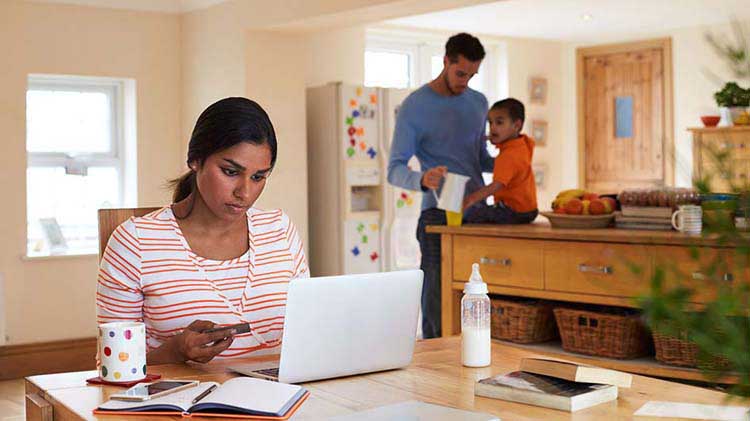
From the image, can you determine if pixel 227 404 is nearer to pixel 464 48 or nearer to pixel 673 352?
pixel 673 352

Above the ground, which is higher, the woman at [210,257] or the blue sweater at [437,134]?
the blue sweater at [437,134]

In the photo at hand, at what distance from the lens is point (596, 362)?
3.31m

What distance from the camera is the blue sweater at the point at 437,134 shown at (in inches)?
163

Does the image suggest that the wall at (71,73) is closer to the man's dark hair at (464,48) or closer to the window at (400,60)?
the window at (400,60)

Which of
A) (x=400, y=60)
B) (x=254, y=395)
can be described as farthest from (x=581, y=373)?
(x=400, y=60)

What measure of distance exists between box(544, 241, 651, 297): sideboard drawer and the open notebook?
1.81m

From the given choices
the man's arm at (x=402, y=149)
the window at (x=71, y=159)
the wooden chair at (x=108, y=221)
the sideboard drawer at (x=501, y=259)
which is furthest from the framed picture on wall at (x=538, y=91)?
the wooden chair at (x=108, y=221)

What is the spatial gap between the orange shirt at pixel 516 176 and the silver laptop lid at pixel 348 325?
7.03 ft

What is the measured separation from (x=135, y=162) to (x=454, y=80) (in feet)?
8.84

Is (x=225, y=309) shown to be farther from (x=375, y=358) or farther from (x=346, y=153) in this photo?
(x=346, y=153)

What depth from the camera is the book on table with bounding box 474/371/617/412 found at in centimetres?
159

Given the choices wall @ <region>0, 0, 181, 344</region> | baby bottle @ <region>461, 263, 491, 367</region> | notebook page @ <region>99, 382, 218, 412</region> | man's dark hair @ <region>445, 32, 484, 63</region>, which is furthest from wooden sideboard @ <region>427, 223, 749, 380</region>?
wall @ <region>0, 0, 181, 344</region>

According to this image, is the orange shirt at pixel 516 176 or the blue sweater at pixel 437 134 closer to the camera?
the orange shirt at pixel 516 176

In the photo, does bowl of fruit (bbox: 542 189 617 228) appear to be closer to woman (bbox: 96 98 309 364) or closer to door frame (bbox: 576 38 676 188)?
woman (bbox: 96 98 309 364)
